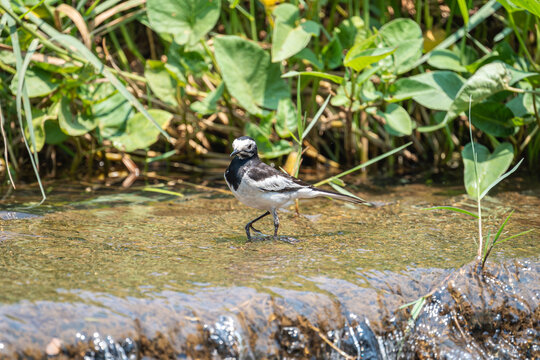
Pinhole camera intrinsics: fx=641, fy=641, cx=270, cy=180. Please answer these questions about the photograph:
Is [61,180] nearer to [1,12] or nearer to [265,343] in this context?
[1,12]

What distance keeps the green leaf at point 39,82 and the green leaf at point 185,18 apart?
897 mm

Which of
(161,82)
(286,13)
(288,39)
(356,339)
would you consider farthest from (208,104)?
(356,339)

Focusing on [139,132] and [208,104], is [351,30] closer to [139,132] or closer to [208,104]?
[208,104]

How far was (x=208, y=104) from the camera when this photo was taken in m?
5.12

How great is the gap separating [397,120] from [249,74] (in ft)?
4.00

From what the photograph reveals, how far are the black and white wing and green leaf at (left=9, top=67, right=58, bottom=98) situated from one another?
1.97 meters

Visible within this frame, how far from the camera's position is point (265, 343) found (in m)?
2.45

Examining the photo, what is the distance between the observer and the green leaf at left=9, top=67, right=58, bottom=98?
15.8 ft

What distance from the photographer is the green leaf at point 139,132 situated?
5203mm

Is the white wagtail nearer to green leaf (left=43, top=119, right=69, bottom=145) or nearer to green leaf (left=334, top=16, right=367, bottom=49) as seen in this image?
green leaf (left=334, top=16, right=367, bottom=49)

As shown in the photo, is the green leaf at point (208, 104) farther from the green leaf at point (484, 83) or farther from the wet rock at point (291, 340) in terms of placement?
the wet rock at point (291, 340)

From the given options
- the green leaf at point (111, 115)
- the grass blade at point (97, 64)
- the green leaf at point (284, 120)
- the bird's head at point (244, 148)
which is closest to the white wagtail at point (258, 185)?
the bird's head at point (244, 148)

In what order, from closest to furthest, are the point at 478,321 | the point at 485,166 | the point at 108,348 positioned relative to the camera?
1. the point at 108,348
2. the point at 478,321
3. the point at 485,166

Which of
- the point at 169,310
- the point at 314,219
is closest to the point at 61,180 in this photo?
the point at 314,219
